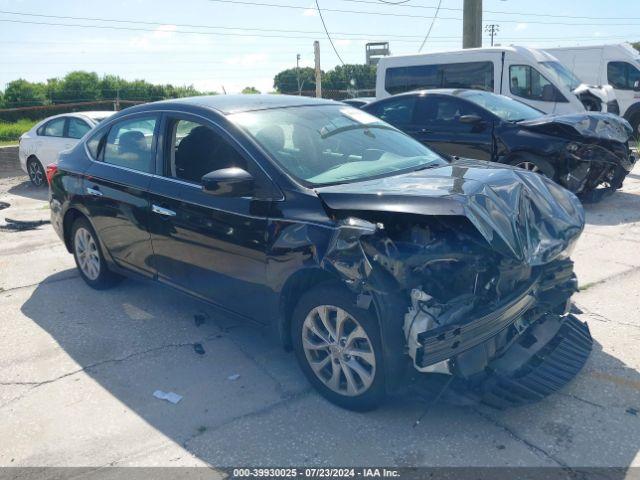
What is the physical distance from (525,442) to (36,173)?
1162 cm

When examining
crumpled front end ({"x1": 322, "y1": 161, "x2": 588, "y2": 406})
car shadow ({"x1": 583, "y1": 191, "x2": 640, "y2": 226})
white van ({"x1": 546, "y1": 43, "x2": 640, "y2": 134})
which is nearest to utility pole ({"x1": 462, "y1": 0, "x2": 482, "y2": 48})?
white van ({"x1": 546, "y1": 43, "x2": 640, "y2": 134})

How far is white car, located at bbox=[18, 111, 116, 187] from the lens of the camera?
11.1 metres

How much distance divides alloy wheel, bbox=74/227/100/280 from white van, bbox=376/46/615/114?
9056 millimetres

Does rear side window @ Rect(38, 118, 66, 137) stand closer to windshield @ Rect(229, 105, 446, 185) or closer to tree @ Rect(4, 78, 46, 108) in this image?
windshield @ Rect(229, 105, 446, 185)

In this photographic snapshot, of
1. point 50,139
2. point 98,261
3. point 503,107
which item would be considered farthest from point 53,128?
point 503,107

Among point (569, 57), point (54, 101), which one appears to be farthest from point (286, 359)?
point (54, 101)

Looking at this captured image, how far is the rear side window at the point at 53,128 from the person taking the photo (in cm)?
1161

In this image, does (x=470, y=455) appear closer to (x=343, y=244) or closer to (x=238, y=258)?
(x=343, y=244)

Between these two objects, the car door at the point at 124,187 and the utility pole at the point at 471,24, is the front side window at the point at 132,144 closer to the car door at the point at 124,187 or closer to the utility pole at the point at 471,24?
the car door at the point at 124,187

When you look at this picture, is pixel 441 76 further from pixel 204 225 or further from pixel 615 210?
pixel 204 225

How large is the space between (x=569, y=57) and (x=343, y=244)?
14961 mm

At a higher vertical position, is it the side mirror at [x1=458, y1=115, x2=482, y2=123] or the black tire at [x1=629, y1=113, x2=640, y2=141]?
the side mirror at [x1=458, y1=115, x2=482, y2=123]

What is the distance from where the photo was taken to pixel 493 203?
3.26 meters

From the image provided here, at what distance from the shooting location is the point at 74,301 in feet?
18.0
